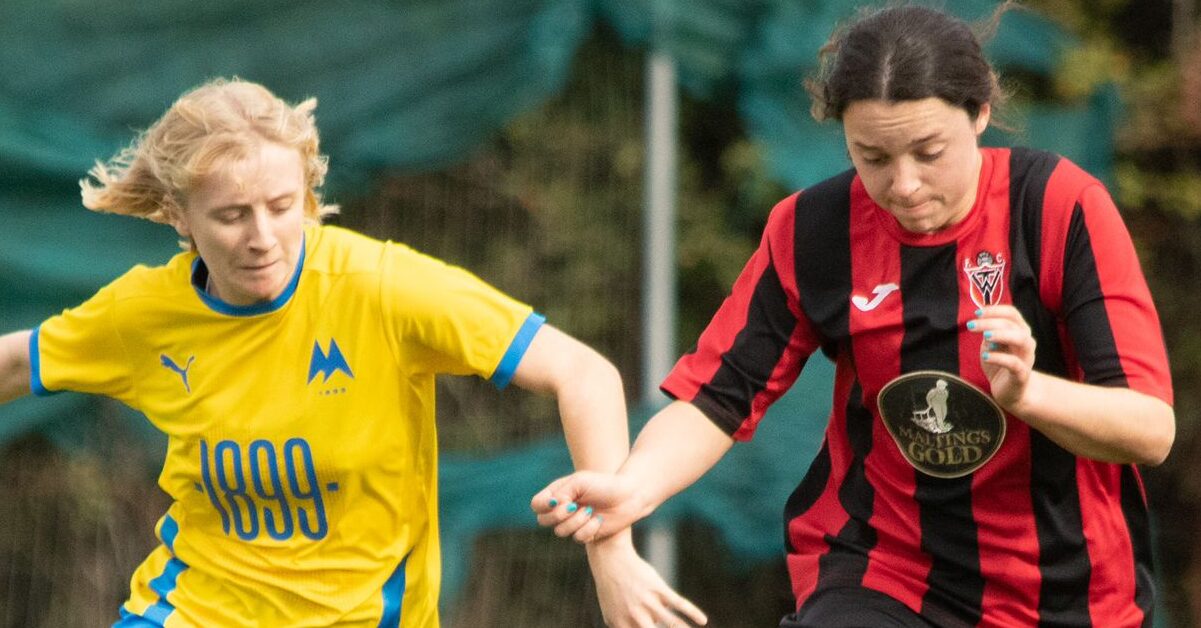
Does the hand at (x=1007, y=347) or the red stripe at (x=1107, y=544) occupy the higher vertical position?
the hand at (x=1007, y=347)

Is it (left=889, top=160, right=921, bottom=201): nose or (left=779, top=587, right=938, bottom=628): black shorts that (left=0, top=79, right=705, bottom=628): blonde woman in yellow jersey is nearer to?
(left=779, top=587, right=938, bottom=628): black shorts

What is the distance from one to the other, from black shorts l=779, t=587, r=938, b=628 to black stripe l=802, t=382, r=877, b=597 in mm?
31

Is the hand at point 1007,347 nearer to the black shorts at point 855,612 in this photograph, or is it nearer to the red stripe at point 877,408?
the red stripe at point 877,408

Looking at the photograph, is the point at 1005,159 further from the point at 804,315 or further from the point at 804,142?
the point at 804,142

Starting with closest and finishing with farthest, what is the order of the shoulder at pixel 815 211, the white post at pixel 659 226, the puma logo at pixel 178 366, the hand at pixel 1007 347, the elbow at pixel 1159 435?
the hand at pixel 1007 347 → the elbow at pixel 1159 435 → the shoulder at pixel 815 211 → the puma logo at pixel 178 366 → the white post at pixel 659 226

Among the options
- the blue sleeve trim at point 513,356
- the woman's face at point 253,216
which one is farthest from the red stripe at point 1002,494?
the woman's face at point 253,216

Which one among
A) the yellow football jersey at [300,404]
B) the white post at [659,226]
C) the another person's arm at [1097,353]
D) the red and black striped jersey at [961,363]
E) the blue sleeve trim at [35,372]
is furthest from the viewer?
the white post at [659,226]

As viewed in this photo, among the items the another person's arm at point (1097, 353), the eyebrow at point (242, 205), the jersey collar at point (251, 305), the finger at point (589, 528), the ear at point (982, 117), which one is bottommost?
the finger at point (589, 528)

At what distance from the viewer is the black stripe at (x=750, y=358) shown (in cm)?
329

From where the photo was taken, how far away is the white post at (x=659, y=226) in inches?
223

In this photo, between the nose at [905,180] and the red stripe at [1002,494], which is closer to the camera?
the nose at [905,180]

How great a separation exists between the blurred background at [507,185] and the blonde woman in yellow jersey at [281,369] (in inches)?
67.4

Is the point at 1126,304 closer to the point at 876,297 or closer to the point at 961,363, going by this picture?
the point at 961,363

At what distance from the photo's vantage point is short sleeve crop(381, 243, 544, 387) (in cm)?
341
